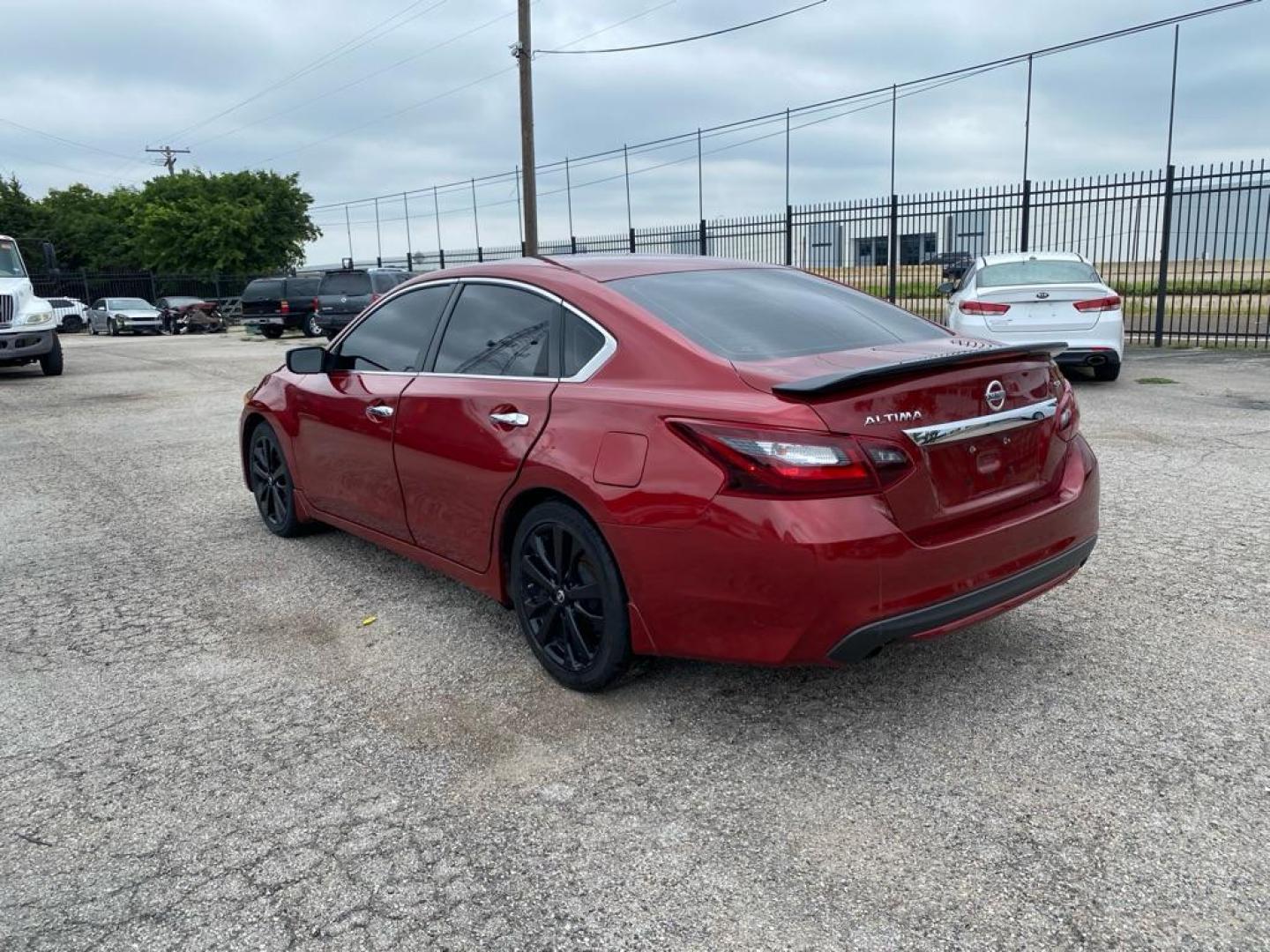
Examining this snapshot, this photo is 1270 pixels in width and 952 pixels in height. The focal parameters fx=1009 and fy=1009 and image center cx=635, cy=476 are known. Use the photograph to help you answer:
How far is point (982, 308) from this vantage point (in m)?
10.5

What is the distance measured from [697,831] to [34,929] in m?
1.64

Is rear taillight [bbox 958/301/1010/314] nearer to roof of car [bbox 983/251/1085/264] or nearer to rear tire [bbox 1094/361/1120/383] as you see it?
roof of car [bbox 983/251/1085/264]

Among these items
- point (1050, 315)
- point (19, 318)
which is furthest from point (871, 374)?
point (19, 318)

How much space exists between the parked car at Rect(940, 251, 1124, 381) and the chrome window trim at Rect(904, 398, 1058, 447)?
726 centimetres

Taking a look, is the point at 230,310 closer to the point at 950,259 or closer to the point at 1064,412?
the point at 950,259

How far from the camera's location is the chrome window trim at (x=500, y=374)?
3484 mm

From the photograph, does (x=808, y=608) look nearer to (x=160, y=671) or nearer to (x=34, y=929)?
(x=34, y=929)

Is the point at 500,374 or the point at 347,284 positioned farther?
the point at 347,284

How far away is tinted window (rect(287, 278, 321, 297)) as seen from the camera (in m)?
27.0

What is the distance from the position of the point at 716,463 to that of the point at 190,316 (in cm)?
3641

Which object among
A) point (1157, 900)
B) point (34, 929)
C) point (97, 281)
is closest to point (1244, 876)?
point (1157, 900)

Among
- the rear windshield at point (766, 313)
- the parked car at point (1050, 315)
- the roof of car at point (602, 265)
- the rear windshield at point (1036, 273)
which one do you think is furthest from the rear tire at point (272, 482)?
the rear windshield at point (1036, 273)

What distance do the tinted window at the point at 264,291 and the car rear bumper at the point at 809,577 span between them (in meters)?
26.3

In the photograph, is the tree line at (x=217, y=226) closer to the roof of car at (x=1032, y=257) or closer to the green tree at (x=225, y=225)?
the green tree at (x=225, y=225)
